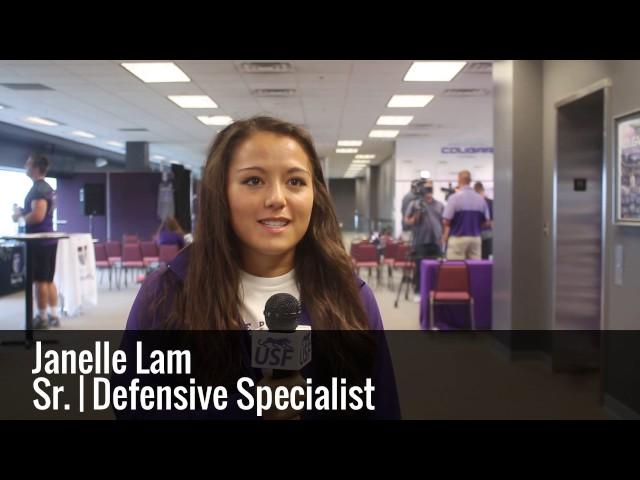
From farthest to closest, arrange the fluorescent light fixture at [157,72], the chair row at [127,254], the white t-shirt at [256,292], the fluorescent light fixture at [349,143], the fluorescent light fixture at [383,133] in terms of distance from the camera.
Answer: the fluorescent light fixture at [349,143]
the fluorescent light fixture at [383,133]
the chair row at [127,254]
the fluorescent light fixture at [157,72]
the white t-shirt at [256,292]

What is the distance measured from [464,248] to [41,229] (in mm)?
4591

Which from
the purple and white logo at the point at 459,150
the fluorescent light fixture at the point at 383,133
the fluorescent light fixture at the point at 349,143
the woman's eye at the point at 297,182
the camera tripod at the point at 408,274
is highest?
the fluorescent light fixture at the point at 349,143

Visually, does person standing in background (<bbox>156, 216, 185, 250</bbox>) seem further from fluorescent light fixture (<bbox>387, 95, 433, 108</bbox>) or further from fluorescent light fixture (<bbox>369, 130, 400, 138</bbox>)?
fluorescent light fixture (<bbox>369, 130, 400, 138</bbox>)

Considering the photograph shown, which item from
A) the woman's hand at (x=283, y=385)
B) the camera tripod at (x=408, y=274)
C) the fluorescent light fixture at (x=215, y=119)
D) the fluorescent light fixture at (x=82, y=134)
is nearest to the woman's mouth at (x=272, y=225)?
the woman's hand at (x=283, y=385)

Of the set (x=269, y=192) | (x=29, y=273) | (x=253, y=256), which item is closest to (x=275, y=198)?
(x=269, y=192)

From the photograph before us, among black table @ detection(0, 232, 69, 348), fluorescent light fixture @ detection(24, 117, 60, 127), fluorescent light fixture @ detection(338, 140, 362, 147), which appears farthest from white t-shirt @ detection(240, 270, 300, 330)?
fluorescent light fixture @ detection(338, 140, 362, 147)

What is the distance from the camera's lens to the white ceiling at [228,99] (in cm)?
692

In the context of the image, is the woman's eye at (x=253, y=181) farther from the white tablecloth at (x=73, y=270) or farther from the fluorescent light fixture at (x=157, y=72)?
the fluorescent light fixture at (x=157, y=72)

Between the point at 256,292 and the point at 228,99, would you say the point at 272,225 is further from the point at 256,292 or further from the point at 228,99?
the point at 228,99

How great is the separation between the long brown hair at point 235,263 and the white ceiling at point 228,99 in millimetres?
3927

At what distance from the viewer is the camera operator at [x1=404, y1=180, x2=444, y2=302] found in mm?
7406

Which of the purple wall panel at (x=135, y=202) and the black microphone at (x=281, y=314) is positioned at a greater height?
the purple wall panel at (x=135, y=202)
